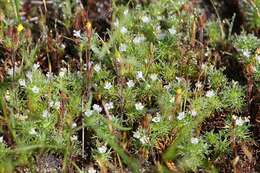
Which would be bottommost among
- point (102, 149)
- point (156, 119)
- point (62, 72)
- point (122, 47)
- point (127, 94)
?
point (102, 149)

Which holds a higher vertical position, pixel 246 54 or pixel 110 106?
pixel 246 54

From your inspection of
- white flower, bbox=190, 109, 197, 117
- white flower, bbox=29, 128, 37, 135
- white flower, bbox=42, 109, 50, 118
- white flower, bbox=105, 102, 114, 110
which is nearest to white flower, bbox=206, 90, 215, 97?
white flower, bbox=190, 109, 197, 117

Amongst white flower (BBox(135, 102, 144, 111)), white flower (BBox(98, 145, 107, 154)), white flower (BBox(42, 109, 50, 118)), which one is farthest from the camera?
white flower (BBox(135, 102, 144, 111))

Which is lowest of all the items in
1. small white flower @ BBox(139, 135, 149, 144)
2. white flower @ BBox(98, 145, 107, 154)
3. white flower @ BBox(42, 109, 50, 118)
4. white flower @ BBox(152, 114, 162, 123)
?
white flower @ BBox(98, 145, 107, 154)

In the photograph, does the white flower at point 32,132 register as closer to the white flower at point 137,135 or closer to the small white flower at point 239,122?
the white flower at point 137,135

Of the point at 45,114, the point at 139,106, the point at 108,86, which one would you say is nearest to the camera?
the point at 45,114

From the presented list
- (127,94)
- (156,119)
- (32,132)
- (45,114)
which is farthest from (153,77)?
(32,132)

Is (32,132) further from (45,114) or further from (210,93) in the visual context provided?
(210,93)

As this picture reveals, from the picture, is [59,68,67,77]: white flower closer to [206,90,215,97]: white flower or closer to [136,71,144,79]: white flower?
[136,71,144,79]: white flower

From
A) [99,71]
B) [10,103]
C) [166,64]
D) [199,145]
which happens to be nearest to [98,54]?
[99,71]
